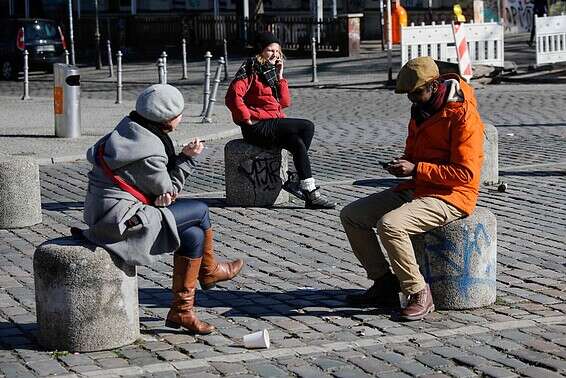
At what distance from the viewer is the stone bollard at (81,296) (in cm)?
688

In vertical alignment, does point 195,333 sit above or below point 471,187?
below

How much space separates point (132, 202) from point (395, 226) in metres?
1.52

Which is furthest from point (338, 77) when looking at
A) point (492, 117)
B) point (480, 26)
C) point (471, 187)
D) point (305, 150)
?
point (471, 187)

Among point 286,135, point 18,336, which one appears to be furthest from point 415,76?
point 286,135

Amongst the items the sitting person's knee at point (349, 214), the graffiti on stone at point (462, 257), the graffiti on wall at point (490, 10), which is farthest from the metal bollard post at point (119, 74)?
the graffiti on wall at point (490, 10)

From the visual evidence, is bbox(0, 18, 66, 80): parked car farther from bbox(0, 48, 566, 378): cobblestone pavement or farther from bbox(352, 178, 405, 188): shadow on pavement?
bbox(352, 178, 405, 188): shadow on pavement

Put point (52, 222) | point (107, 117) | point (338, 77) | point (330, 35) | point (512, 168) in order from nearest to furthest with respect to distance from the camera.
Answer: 1. point (52, 222)
2. point (512, 168)
3. point (107, 117)
4. point (338, 77)
5. point (330, 35)

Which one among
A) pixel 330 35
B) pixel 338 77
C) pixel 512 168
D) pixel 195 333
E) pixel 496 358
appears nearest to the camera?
pixel 496 358

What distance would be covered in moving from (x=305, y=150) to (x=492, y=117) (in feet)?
29.4

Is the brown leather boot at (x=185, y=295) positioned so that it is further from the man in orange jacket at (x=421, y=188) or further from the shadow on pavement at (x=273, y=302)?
the man in orange jacket at (x=421, y=188)

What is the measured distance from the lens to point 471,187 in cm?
781

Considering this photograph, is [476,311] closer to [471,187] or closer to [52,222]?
[471,187]

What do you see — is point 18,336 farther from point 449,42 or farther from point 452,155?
point 449,42

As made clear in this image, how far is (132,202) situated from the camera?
23.3 ft
